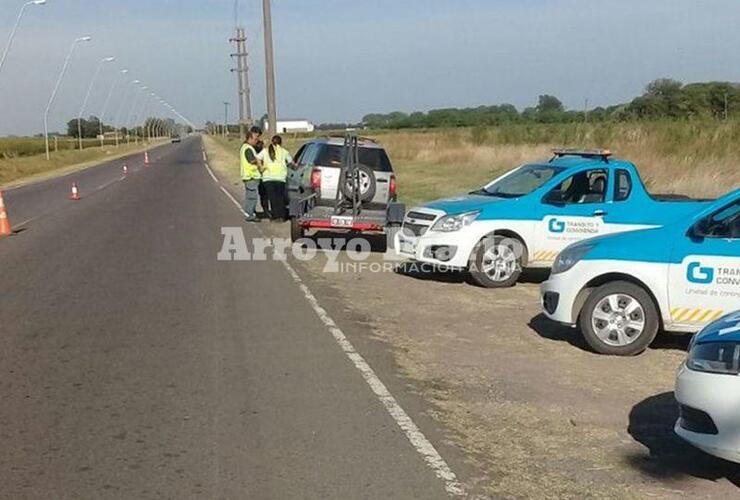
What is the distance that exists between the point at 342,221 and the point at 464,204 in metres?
3.59

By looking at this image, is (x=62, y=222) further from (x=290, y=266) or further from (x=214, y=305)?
(x=214, y=305)

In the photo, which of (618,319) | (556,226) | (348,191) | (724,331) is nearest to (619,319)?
(618,319)

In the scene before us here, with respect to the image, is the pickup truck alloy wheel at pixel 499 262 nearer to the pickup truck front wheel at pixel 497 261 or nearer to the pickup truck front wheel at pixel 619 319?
the pickup truck front wheel at pixel 497 261

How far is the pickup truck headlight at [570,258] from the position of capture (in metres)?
8.07

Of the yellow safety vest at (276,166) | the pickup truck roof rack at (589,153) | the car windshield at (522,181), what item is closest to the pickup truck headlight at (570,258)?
the car windshield at (522,181)

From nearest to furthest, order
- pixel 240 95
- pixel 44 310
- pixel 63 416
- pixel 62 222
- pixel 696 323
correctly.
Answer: pixel 63 416 → pixel 696 323 → pixel 44 310 → pixel 62 222 → pixel 240 95

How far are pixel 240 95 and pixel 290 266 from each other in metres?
66.7

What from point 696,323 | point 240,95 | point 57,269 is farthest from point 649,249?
point 240,95

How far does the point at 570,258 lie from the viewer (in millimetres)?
8211

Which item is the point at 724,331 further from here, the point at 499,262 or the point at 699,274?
the point at 499,262

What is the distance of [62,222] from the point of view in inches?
814

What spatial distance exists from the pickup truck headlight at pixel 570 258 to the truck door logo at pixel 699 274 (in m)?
0.91

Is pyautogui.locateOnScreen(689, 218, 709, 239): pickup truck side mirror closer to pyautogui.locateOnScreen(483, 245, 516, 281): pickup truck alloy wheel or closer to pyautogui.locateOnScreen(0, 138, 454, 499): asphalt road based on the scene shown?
pyautogui.locateOnScreen(0, 138, 454, 499): asphalt road

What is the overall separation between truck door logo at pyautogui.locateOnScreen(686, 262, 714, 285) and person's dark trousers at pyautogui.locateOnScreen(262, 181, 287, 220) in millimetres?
13328
